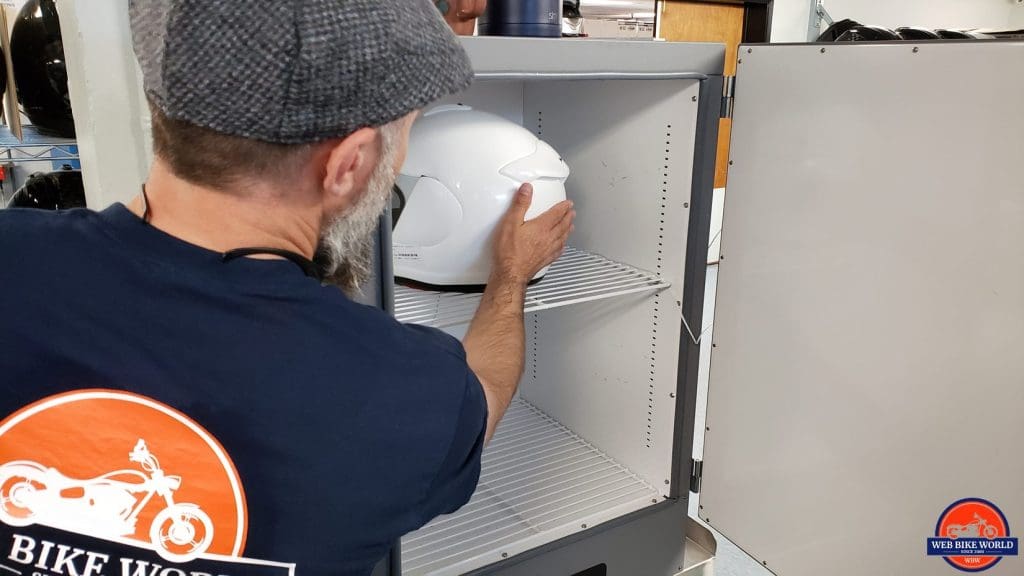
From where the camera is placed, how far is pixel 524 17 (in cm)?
107

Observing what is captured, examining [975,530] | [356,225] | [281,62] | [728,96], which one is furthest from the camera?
[728,96]

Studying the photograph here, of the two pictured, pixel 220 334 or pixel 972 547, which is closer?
pixel 220 334

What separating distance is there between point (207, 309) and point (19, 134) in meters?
0.88

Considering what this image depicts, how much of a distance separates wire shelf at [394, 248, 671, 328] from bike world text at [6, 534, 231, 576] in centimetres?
57

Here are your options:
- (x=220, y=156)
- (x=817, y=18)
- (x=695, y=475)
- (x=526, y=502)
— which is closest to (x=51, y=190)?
(x=220, y=156)

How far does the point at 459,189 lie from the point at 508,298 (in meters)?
0.22

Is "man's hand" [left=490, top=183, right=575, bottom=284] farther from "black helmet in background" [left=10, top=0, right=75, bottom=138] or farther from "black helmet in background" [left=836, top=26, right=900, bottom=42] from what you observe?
"black helmet in background" [left=10, top=0, right=75, bottom=138]

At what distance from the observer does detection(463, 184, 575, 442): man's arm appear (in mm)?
944

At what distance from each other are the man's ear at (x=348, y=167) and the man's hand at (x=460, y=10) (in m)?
0.44

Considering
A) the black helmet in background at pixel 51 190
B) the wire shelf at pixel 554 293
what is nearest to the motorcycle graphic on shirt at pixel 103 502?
the wire shelf at pixel 554 293

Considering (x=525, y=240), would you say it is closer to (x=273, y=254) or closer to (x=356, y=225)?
(x=356, y=225)

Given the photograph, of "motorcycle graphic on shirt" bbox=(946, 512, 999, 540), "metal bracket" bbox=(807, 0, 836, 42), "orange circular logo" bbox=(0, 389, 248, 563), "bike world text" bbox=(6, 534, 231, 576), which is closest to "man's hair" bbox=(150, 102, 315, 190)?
"orange circular logo" bbox=(0, 389, 248, 563)

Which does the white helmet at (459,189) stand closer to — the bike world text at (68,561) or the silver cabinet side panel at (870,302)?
the silver cabinet side panel at (870,302)

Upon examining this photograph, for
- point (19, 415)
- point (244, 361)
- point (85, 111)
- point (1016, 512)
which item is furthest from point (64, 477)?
point (1016, 512)
